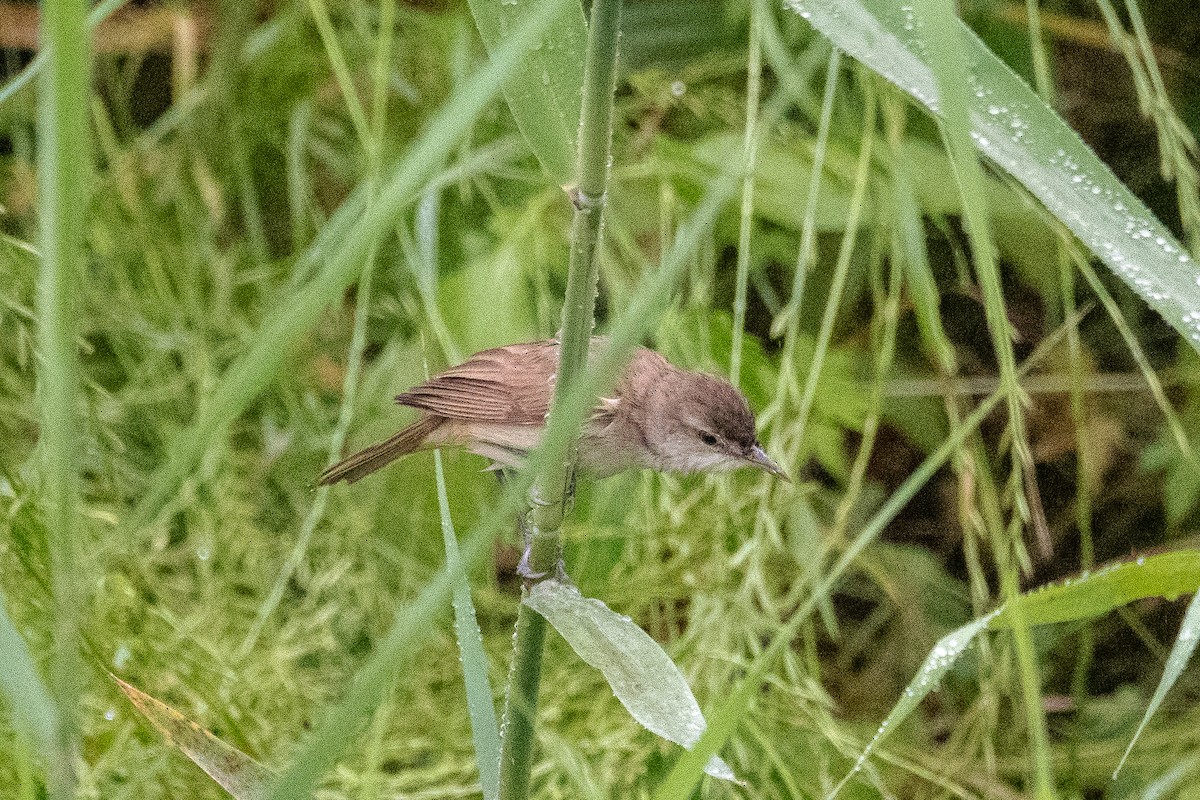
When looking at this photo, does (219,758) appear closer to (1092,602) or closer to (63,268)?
(63,268)

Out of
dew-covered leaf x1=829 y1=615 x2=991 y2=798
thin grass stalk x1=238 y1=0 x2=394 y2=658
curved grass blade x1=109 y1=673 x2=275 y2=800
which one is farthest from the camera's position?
thin grass stalk x1=238 y1=0 x2=394 y2=658

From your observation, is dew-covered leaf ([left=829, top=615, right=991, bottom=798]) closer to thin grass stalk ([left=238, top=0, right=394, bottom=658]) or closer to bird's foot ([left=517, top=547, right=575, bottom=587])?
bird's foot ([left=517, top=547, right=575, bottom=587])

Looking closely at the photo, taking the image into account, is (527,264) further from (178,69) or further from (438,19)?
(178,69)

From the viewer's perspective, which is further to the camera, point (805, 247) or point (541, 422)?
point (541, 422)

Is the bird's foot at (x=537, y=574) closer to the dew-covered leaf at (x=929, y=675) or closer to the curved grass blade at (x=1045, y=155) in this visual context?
the dew-covered leaf at (x=929, y=675)

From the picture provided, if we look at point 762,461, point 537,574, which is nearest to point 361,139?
point 762,461

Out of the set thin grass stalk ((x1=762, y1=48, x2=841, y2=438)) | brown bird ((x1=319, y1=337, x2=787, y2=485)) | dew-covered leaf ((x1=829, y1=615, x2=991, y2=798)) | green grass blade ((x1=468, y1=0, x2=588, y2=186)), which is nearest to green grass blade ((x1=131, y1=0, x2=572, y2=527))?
green grass blade ((x1=468, y1=0, x2=588, y2=186))

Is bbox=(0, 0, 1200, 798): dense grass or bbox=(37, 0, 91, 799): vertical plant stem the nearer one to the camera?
bbox=(37, 0, 91, 799): vertical plant stem
